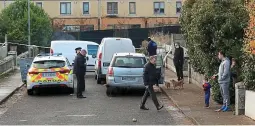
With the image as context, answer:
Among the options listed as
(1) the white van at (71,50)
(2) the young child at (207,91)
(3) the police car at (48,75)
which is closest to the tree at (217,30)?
(2) the young child at (207,91)

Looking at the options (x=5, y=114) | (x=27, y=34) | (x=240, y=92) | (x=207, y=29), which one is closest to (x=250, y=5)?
(x=240, y=92)

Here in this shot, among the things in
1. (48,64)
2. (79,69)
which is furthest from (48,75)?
(79,69)

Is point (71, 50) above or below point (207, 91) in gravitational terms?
above

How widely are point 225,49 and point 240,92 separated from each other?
212cm

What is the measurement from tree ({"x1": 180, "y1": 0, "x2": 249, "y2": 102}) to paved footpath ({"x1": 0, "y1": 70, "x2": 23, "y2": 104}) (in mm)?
6703

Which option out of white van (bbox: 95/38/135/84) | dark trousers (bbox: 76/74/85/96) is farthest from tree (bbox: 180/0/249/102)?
white van (bbox: 95/38/135/84)

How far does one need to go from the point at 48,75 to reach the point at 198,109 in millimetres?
6541

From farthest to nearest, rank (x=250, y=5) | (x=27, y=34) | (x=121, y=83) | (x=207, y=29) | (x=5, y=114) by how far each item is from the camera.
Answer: (x=27, y=34) < (x=121, y=83) < (x=207, y=29) < (x=5, y=114) < (x=250, y=5)

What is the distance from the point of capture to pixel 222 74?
1501 cm

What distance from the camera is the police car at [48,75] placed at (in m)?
20.0

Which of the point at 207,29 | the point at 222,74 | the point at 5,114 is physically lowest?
the point at 5,114

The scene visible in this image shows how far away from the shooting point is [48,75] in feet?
65.9

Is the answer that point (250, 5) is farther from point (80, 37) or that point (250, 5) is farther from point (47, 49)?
point (80, 37)

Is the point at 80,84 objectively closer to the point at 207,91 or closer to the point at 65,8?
the point at 207,91
